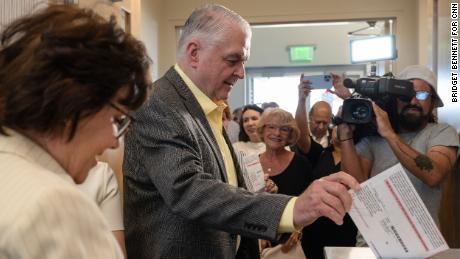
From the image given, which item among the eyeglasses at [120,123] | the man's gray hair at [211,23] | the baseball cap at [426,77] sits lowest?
the eyeglasses at [120,123]

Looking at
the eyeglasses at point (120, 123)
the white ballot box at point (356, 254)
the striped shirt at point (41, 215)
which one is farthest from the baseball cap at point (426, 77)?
the striped shirt at point (41, 215)

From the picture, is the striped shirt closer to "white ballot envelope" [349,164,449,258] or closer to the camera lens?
"white ballot envelope" [349,164,449,258]

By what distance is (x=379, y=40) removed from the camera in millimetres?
3348

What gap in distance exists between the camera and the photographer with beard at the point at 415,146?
1.74 m

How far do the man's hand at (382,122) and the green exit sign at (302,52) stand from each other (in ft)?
19.0

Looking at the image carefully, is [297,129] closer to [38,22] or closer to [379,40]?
[379,40]

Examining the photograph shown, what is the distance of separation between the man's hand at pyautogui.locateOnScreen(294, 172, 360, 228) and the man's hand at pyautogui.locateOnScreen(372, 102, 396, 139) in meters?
0.85

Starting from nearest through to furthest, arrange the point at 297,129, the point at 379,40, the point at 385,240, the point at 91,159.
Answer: the point at 91,159, the point at 385,240, the point at 297,129, the point at 379,40

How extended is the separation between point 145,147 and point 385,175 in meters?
0.51

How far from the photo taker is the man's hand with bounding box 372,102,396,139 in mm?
1803

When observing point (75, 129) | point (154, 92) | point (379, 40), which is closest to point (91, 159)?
point (75, 129)

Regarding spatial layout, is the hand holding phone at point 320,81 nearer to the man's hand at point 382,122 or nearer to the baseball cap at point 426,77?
the baseball cap at point 426,77

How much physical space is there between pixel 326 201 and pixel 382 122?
95 cm

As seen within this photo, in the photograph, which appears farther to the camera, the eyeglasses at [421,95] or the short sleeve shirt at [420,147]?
the eyeglasses at [421,95]
